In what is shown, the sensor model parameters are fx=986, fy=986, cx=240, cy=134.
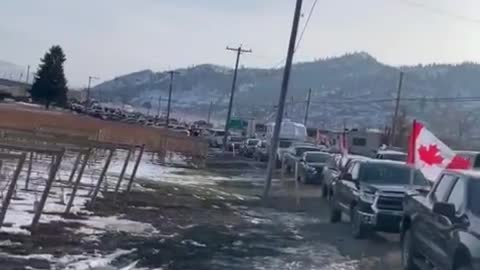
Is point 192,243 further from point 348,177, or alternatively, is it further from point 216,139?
point 216,139

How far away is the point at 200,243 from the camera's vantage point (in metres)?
17.2

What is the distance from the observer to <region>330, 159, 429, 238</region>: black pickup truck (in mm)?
19609

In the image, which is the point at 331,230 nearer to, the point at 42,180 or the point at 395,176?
the point at 395,176

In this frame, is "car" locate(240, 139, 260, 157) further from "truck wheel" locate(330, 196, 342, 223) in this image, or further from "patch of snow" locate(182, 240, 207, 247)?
"patch of snow" locate(182, 240, 207, 247)

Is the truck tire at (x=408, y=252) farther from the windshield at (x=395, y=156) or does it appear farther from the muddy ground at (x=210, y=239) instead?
the windshield at (x=395, y=156)

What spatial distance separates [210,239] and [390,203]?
403 cm

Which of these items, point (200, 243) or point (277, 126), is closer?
point (200, 243)

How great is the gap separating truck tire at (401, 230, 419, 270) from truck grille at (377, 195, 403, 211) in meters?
4.07

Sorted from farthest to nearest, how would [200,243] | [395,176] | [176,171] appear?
[176,171], [395,176], [200,243]

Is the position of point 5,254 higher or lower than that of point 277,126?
lower

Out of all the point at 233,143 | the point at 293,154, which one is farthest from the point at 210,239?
the point at 233,143

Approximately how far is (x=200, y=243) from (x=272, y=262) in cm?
213

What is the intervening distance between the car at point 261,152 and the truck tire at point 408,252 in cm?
4869

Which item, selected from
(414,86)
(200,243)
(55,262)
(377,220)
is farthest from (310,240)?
(414,86)
